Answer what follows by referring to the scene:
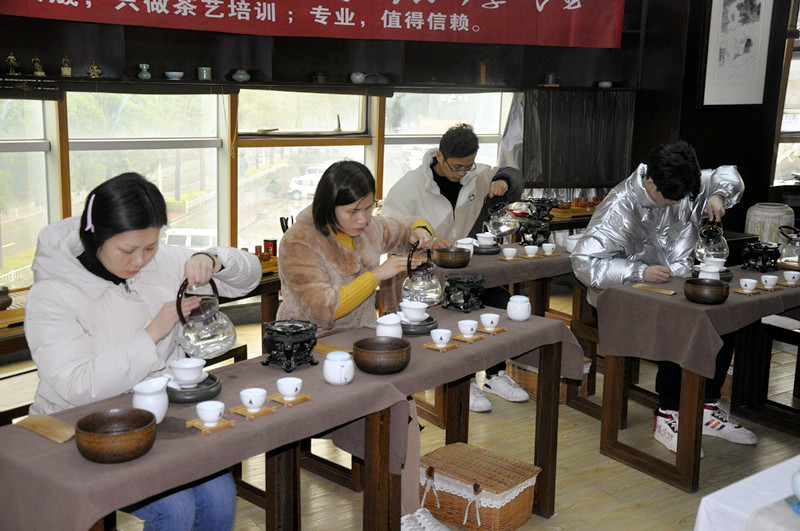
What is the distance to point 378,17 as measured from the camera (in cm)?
537

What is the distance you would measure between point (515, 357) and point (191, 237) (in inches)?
123

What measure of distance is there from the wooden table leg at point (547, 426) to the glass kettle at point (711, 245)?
4.04 ft

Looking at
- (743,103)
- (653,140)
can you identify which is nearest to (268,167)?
(653,140)

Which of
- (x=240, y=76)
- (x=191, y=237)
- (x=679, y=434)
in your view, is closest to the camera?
(x=679, y=434)

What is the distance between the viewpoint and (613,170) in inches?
261

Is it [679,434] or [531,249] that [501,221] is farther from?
[679,434]

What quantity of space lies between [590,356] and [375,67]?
265 centimetres

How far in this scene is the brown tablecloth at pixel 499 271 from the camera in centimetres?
380

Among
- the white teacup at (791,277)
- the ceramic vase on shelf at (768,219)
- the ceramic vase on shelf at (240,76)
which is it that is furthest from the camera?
the ceramic vase on shelf at (768,219)

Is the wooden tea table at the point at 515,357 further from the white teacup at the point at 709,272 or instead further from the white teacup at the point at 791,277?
the white teacup at the point at 791,277

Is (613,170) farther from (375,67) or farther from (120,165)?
(120,165)

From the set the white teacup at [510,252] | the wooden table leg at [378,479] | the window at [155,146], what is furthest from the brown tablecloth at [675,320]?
the window at [155,146]

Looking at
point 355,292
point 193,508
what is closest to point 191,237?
point 355,292

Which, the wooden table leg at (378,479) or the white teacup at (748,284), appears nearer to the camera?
the wooden table leg at (378,479)
